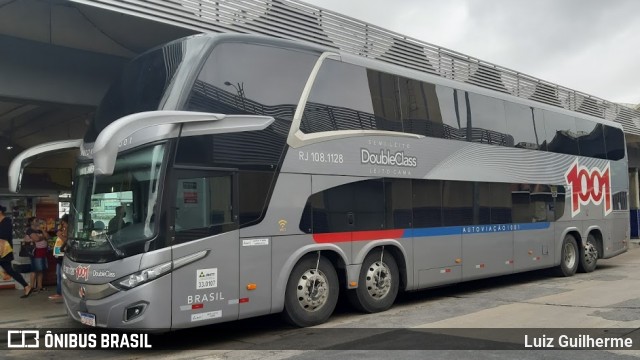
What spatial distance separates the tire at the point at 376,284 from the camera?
9.56 metres

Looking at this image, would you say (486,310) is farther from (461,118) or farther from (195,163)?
(195,163)

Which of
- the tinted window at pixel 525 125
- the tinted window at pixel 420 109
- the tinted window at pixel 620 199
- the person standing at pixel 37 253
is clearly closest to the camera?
the tinted window at pixel 420 109

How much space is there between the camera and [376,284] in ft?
32.0

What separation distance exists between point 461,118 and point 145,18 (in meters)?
6.31

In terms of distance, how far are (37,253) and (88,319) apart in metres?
6.15

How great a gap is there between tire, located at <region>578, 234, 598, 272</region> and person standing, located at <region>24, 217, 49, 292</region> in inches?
524

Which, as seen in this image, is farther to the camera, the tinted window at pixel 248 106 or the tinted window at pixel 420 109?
the tinted window at pixel 420 109

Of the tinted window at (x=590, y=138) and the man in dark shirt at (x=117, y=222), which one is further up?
the tinted window at (x=590, y=138)

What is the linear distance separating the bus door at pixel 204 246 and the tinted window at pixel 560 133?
9.45 m

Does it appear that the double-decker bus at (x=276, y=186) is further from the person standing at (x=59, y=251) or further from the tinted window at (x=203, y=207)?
the person standing at (x=59, y=251)

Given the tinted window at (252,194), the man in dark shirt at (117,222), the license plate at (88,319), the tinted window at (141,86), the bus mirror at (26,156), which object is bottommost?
the license plate at (88,319)

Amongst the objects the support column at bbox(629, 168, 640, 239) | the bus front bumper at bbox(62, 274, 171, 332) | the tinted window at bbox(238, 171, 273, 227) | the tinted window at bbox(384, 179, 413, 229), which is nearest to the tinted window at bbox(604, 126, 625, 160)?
the tinted window at bbox(384, 179, 413, 229)

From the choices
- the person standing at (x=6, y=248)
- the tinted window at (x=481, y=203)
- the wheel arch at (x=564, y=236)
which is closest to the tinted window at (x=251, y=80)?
the tinted window at (x=481, y=203)

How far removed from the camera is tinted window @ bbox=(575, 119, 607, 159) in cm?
1555
